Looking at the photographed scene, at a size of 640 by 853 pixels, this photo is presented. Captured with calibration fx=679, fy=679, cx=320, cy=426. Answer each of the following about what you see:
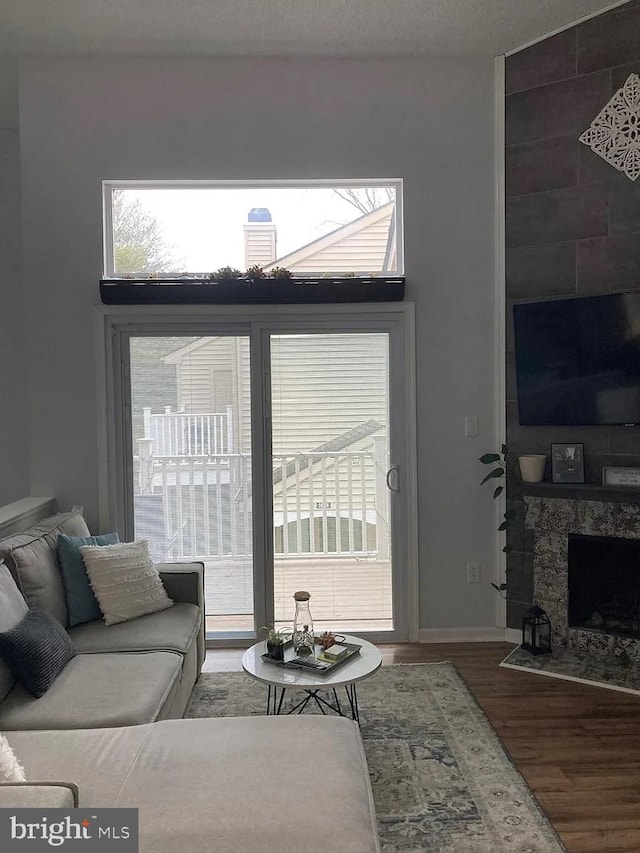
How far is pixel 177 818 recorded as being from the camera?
65.2 inches

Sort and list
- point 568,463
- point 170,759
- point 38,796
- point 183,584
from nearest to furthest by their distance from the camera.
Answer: point 38,796, point 170,759, point 183,584, point 568,463

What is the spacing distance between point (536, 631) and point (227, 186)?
10.4 ft

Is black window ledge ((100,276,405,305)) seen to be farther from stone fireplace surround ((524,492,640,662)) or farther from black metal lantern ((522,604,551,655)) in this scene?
black metal lantern ((522,604,551,655))

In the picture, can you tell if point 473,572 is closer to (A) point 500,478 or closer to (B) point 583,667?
(A) point 500,478

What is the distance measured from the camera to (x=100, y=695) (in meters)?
2.41

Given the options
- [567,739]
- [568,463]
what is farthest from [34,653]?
[568,463]

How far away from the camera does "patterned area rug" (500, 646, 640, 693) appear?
3436 millimetres

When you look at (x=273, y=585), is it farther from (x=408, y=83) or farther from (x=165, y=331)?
(x=408, y=83)

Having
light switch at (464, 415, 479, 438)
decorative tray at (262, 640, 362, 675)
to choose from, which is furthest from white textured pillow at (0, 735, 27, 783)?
light switch at (464, 415, 479, 438)

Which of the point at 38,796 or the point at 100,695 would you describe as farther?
the point at 100,695

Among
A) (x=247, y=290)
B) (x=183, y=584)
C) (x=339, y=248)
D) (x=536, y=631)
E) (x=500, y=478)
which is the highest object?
(x=339, y=248)

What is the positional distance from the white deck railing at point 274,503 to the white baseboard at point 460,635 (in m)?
0.62

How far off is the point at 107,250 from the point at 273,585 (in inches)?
88.5

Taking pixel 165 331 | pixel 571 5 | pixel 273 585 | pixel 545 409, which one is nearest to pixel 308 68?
pixel 571 5
